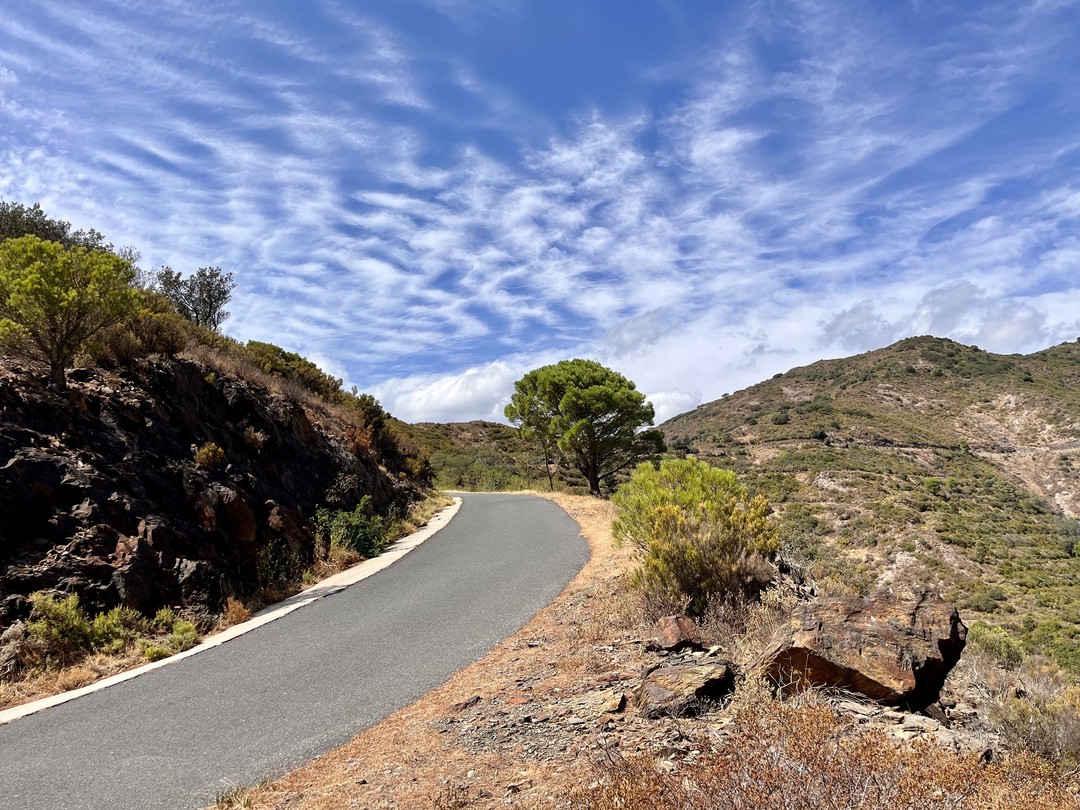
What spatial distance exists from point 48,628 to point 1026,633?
69.1 ft

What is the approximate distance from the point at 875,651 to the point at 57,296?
1270 cm

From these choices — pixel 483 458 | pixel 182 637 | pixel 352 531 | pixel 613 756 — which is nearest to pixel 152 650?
pixel 182 637

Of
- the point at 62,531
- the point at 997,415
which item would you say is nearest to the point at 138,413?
the point at 62,531

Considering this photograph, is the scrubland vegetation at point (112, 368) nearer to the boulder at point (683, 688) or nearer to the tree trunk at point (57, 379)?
the tree trunk at point (57, 379)

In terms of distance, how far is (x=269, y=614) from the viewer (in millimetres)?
9852

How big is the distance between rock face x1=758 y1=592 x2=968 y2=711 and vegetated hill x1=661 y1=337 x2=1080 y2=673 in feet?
10.0

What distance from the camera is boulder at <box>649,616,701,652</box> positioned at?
5.62 meters

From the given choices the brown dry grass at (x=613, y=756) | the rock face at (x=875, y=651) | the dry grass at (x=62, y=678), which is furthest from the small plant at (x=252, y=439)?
the rock face at (x=875, y=651)

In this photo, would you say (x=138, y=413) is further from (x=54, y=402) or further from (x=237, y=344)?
(x=237, y=344)

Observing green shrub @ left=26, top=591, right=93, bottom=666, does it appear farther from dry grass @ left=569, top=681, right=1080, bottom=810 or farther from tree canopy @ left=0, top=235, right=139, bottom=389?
dry grass @ left=569, top=681, right=1080, bottom=810

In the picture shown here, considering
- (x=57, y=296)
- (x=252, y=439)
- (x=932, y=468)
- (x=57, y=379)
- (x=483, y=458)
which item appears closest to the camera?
(x=57, y=296)

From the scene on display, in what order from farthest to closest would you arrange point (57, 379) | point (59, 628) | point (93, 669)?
point (57, 379) < point (59, 628) < point (93, 669)

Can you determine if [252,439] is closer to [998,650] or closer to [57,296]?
[57,296]

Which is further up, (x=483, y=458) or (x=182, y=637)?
(x=483, y=458)
